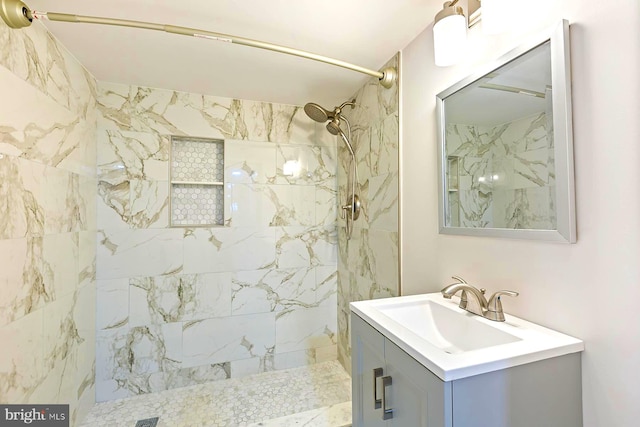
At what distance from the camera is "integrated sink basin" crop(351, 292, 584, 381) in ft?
2.28

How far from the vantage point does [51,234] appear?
1.42 meters

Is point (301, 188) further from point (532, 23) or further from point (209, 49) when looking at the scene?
point (532, 23)

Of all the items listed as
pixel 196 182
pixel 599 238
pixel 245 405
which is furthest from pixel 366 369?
pixel 196 182

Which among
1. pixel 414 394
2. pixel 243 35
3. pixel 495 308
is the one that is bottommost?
pixel 414 394

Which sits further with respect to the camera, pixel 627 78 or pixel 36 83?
pixel 36 83

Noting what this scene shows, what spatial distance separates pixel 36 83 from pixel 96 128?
0.65m

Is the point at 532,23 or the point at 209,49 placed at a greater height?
the point at 209,49

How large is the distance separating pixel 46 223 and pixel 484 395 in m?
1.93

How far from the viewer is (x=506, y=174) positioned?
1.00 m

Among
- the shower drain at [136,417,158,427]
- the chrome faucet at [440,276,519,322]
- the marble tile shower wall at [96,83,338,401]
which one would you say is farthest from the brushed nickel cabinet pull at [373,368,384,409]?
the shower drain at [136,417,158,427]

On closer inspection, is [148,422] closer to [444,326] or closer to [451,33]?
[444,326]

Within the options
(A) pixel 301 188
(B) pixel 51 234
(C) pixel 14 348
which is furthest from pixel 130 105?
(C) pixel 14 348

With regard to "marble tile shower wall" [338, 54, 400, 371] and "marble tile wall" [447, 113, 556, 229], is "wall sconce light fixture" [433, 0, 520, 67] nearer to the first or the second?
"marble tile wall" [447, 113, 556, 229]
